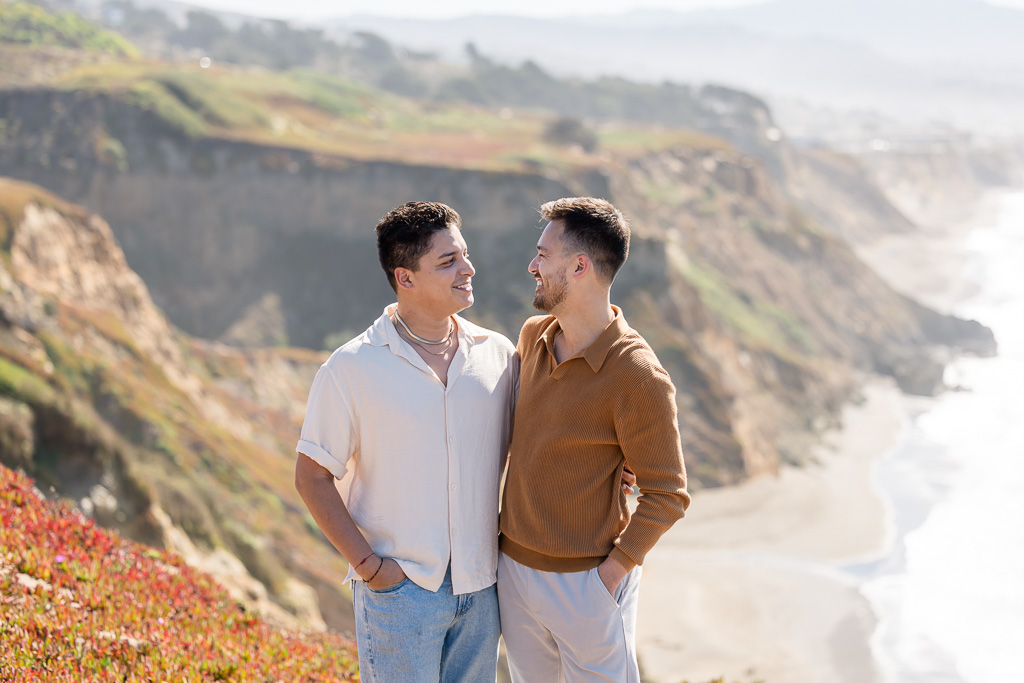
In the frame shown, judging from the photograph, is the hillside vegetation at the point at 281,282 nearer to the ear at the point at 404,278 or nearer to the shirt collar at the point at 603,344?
the ear at the point at 404,278

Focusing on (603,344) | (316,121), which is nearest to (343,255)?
(316,121)

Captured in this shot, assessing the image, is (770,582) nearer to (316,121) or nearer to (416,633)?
(416,633)

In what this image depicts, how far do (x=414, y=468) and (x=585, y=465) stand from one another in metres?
0.77

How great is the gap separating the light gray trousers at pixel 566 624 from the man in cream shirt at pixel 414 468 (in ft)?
0.41

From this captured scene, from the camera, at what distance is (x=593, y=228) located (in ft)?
13.1

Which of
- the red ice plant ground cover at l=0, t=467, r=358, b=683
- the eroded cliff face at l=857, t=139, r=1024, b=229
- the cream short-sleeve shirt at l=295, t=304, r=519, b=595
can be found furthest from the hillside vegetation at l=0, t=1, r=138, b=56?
the eroded cliff face at l=857, t=139, r=1024, b=229

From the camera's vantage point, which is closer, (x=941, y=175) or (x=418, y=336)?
(x=418, y=336)

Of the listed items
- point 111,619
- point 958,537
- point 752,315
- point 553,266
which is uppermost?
point 553,266

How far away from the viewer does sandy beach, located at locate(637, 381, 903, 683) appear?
698 inches

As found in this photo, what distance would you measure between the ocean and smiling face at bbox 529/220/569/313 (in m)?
15.7

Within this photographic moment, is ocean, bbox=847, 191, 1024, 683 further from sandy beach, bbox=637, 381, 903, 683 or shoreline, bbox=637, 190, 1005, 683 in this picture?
sandy beach, bbox=637, 381, 903, 683

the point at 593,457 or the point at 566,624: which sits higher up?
the point at 593,457

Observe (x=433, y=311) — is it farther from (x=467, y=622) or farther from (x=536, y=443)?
(x=467, y=622)

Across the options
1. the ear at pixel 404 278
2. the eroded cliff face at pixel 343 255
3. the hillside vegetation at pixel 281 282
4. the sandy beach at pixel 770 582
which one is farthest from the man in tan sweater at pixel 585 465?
the eroded cliff face at pixel 343 255
